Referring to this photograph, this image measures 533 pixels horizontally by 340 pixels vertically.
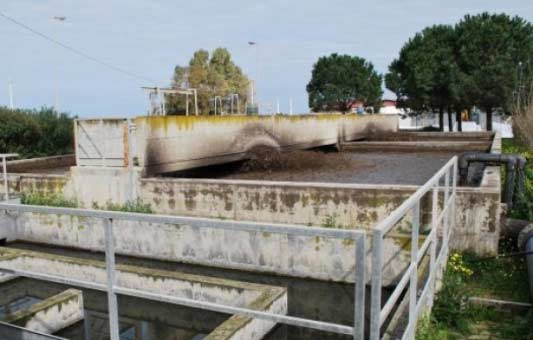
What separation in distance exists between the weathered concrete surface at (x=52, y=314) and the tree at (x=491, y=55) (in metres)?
24.3

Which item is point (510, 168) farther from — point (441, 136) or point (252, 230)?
point (441, 136)

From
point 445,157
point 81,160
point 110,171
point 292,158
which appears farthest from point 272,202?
point 445,157

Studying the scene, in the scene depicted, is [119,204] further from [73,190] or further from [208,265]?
[208,265]

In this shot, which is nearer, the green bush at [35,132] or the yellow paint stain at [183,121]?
the yellow paint stain at [183,121]

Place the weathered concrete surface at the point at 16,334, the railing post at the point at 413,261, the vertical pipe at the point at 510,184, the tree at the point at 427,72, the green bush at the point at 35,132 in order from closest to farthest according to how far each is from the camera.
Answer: the railing post at the point at 413,261
the weathered concrete surface at the point at 16,334
the vertical pipe at the point at 510,184
the green bush at the point at 35,132
the tree at the point at 427,72

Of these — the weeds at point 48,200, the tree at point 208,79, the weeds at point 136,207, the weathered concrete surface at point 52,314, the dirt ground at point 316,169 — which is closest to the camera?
the weathered concrete surface at point 52,314

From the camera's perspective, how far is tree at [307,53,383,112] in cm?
4972

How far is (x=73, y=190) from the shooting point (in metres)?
10.4

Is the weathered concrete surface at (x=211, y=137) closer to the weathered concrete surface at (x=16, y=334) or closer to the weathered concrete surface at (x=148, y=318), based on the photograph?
the weathered concrete surface at (x=148, y=318)

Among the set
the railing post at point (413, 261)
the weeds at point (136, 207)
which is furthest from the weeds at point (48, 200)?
the railing post at point (413, 261)

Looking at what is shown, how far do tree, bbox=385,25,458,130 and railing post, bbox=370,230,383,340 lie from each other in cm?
2861

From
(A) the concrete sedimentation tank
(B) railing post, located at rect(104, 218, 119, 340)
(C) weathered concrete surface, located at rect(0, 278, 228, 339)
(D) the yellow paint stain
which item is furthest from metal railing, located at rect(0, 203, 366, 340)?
(D) the yellow paint stain

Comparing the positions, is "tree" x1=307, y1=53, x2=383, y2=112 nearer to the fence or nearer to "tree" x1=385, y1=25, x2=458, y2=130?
"tree" x1=385, y1=25, x2=458, y2=130

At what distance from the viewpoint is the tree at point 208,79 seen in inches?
1629
